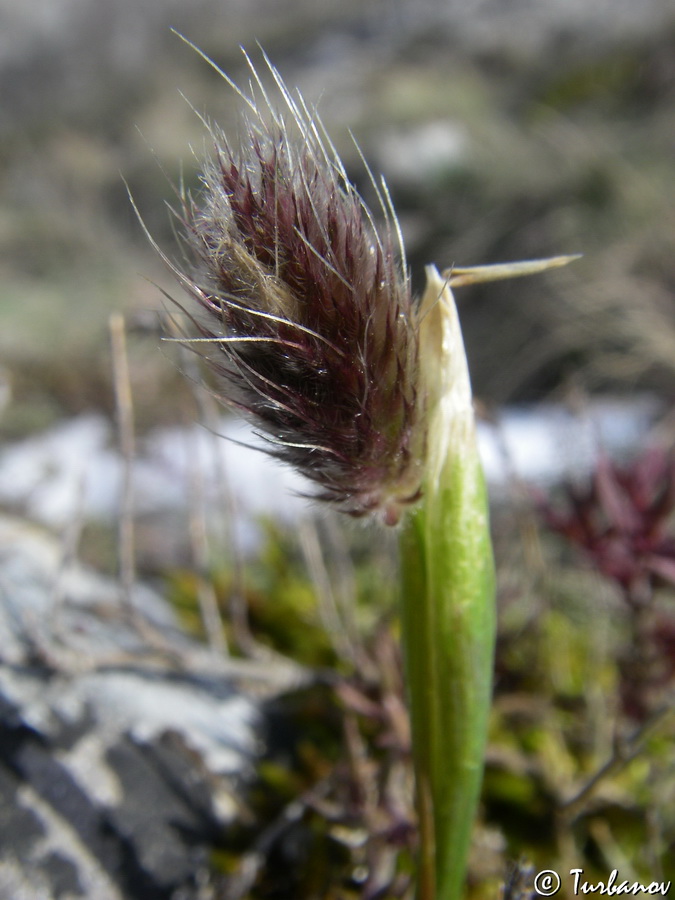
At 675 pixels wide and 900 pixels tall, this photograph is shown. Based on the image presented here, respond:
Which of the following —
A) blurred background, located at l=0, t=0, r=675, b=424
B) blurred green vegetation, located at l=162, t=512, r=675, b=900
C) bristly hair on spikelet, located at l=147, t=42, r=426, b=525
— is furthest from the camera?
blurred background, located at l=0, t=0, r=675, b=424

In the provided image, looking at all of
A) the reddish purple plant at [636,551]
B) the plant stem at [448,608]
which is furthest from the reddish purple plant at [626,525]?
the plant stem at [448,608]

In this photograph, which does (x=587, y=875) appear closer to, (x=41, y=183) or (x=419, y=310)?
(x=419, y=310)

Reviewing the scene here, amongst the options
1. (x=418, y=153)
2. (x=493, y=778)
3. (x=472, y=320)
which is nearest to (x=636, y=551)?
(x=493, y=778)

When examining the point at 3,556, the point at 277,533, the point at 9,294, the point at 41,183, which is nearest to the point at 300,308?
the point at 3,556

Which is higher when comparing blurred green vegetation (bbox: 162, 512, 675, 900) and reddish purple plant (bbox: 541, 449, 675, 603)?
reddish purple plant (bbox: 541, 449, 675, 603)

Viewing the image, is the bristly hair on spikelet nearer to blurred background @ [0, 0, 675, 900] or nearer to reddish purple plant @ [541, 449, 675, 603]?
blurred background @ [0, 0, 675, 900]

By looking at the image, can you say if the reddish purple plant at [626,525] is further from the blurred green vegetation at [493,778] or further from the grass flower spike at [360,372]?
the grass flower spike at [360,372]

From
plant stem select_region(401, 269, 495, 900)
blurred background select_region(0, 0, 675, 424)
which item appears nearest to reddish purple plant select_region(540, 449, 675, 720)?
blurred background select_region(0, 0, 675, 424)
